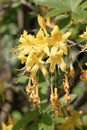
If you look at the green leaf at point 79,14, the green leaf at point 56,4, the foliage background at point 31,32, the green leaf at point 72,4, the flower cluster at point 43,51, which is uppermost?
the green leaf at point 56,4

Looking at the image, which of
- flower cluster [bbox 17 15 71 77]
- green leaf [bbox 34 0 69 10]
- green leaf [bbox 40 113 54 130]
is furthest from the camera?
green leaf [bbox 40 113 54 130]

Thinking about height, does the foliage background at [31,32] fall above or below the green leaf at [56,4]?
below

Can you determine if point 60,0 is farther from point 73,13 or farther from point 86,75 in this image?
point 86,75

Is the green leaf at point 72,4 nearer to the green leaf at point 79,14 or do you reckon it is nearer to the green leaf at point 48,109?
the green leaf at point 79,14

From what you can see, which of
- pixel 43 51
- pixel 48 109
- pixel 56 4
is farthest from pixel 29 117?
pixel 56 4

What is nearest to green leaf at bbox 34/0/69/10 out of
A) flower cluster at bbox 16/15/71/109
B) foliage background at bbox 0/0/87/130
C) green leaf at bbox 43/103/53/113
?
foliage background at bbox 0/0/87/130

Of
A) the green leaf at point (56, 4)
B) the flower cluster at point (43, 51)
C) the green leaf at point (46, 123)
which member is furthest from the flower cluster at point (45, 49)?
the green leaf at point (46, 123)

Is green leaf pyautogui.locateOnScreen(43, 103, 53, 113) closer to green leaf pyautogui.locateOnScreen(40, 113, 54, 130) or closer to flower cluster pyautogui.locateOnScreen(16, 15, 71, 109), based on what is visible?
green leaf pyautogui.locateOnScreen(40, 113, 54, 130)
